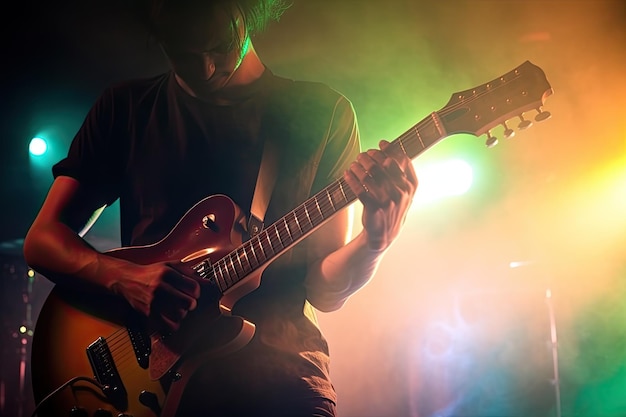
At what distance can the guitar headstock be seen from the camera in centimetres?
147

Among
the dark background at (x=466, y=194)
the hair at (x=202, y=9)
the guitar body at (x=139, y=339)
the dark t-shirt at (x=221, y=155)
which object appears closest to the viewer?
the guitar body at (x=139, y=339)

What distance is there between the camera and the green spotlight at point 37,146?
253 cm

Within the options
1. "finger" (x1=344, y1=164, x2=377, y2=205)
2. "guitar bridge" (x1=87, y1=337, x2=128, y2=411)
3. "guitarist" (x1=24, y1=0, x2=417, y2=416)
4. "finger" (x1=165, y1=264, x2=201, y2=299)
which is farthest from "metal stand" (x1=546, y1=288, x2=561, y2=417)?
"guitar bridge" (x1=87, y1=337, x2=128, y2=411)

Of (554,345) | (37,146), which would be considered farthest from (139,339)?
(554,345)

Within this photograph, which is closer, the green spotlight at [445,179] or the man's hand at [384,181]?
the man's hand at [384,181]

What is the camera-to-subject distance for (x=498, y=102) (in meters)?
1.49

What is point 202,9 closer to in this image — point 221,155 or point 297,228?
point 221,155

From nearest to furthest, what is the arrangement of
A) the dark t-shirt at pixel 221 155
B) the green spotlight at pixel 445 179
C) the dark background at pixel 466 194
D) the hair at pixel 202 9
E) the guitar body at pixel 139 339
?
the guitar body at pixel 139 339 < the dark t-shirt at pixel 221 155 < the hair at pixel 202 9 < the dark background at pixel 466 194 < the green spotlight at pixel 445 179

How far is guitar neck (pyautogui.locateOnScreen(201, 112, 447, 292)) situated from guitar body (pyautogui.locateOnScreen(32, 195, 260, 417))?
0.10 feet

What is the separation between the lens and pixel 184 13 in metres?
1.78

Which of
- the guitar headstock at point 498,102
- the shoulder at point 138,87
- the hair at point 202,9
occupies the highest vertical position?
the hair at point 202,9

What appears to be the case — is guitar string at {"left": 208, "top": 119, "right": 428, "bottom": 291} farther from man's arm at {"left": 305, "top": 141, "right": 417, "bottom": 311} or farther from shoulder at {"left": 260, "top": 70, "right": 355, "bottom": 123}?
shoulder at {"left": 260, "top": 70, "right": 355, "bottom": 123}

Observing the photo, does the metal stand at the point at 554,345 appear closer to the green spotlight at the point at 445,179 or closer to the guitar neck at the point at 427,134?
the green spotlight at the point at 445,179

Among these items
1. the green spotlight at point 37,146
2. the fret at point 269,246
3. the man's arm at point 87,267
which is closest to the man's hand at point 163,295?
the man's arm at point 87,267
